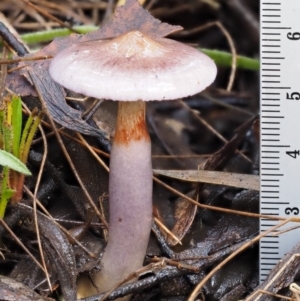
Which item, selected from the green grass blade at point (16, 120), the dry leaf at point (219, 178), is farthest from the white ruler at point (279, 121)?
the green grass blade at point (16, 120)

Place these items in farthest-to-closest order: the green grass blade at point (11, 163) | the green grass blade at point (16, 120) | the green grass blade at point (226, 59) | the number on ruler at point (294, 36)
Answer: the green grass blade at point (226, 59) → the number on ruler at point (294, 36) → the green grass blade at point (16, 120) → the green grass blade at point (11, 163)

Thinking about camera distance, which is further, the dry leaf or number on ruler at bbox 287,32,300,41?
the dry leaf

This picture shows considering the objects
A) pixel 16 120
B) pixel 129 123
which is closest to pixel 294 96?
pixel 129 123

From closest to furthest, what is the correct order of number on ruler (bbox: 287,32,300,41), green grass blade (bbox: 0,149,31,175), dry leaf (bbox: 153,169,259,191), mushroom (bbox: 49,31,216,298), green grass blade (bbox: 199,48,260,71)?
mushroom (bbox: 49,31,216,298)
green grass blade (bbox: 0,149,31,175)
number on ruler (bbox: 287,32,300,41)
dry leaf (bbox: 153,169,259,191)
green grass blade (bbox: 199,48,260,71)

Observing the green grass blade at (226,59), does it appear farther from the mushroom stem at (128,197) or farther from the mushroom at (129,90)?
the mushroom stem at (128,197)

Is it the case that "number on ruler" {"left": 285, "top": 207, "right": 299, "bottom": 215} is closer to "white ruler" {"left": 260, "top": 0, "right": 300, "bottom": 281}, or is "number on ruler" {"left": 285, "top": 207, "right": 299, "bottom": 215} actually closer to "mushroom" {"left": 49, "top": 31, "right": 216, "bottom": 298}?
"white ruler" {"left": 260, "top": 0, "right": 300, "bottom": 281}

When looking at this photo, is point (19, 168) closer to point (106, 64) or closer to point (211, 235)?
point (106, 64)

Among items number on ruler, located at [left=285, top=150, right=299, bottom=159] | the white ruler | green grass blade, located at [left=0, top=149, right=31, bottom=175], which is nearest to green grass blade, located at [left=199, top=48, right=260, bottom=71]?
the white ruler
